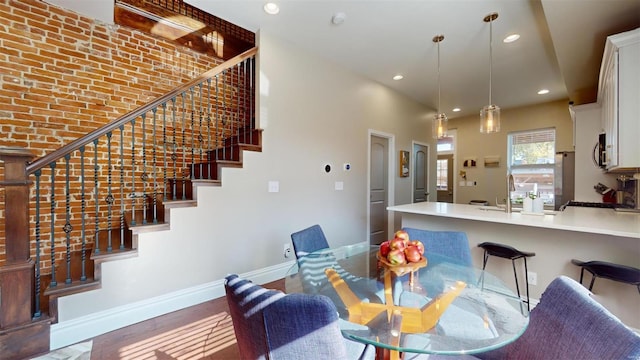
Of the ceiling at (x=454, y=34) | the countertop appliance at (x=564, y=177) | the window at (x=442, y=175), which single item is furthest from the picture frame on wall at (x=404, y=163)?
the countertop appliance at (x=564, y=177)

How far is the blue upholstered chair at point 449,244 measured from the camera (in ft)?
6.72

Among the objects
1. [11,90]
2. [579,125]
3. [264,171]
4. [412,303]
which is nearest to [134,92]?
[11,90]

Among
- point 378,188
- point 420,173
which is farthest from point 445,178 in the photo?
point 378,188

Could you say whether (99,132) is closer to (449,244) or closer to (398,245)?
(398,245)

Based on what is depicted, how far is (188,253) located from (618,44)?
4.02 meters

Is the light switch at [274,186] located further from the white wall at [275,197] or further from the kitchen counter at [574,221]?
the kitchen counter at [574,221]

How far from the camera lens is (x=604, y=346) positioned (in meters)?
0.76

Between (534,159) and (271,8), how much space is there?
20.3 ft

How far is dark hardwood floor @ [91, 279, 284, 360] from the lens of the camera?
1.85m

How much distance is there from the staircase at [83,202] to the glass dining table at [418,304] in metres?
1.61

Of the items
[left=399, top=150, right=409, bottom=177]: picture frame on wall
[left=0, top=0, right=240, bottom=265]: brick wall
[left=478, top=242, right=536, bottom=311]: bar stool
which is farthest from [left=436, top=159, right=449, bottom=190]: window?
[left=0, top=0, right=240, bottom=265]: brick wall

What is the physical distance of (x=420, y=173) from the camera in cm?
585

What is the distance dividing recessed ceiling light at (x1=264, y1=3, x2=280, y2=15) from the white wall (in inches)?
16.1

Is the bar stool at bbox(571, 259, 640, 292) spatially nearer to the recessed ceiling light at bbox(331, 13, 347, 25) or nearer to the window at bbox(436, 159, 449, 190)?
the recessed ceiling light at bbox(331, 13, 347, 25)
